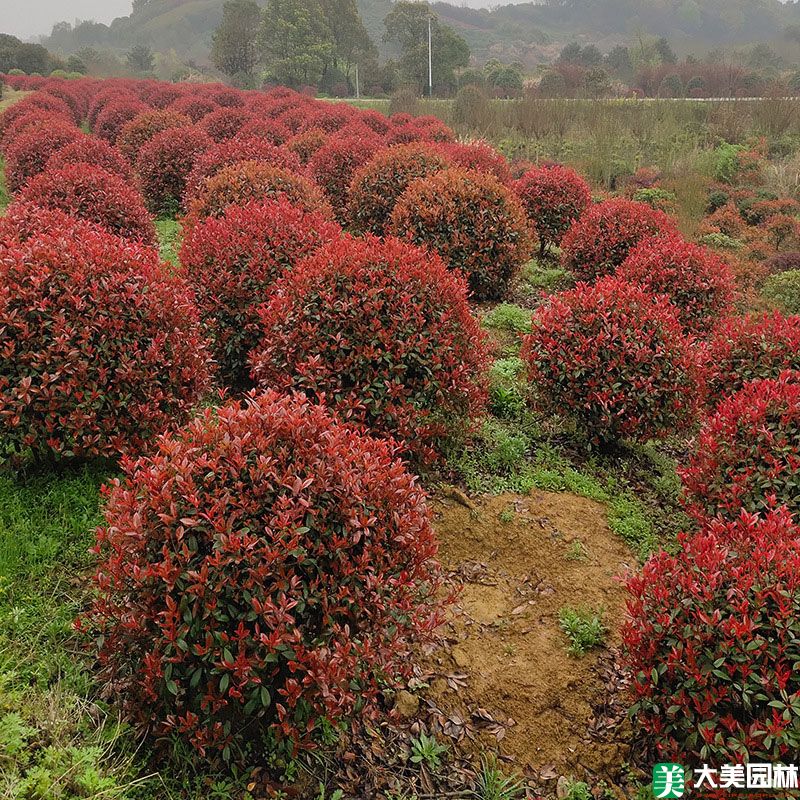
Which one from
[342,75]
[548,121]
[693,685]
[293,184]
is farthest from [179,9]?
[693,685]

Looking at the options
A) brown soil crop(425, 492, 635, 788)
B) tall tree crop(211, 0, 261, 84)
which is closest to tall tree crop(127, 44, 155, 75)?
tall tree crop(211, 0, 261, 84)

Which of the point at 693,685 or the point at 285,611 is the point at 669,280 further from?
the point at 285,611

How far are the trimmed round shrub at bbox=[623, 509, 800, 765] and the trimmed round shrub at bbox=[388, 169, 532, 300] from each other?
5087 millimetres

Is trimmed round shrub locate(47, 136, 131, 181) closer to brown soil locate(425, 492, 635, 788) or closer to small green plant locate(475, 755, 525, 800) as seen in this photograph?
brown soil locate(425, 492, 635, 788)

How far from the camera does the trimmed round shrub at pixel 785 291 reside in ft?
33.7

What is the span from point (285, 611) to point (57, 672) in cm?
126

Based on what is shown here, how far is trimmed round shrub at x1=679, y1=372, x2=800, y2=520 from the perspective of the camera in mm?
3801

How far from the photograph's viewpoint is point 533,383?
532 centimetres

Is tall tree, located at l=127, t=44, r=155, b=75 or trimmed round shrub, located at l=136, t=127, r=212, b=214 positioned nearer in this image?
trimmed round shrub, located at l=136, t=127, r=212, b=214

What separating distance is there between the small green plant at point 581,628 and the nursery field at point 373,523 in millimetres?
18

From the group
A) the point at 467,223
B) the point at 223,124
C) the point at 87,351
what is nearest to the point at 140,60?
the point at 223,124

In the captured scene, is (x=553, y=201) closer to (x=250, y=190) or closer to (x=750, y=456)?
(x=250, y=190)

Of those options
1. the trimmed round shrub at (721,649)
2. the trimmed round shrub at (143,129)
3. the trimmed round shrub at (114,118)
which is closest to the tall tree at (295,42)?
the trimmed round shrub at (114,118)

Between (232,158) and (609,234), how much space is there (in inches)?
219
